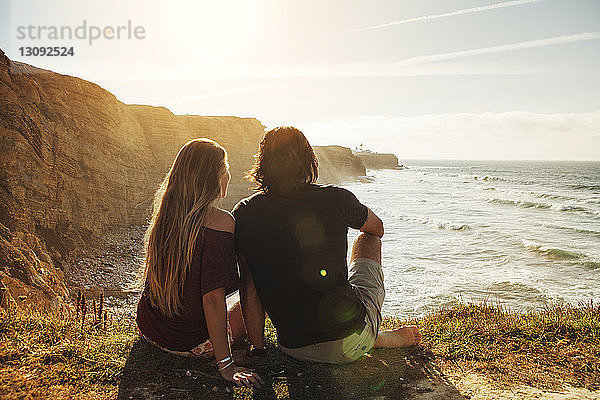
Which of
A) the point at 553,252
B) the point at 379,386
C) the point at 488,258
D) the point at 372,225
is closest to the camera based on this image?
the point at 379,386

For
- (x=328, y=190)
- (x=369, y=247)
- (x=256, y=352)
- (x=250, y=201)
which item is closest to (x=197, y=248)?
(x=250, y=201)

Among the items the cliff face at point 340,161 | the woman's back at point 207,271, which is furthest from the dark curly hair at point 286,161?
the cliff face at point 340,161

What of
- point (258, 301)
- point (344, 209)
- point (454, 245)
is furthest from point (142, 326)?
point (454, 245)

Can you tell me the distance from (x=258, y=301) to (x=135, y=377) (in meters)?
1.05

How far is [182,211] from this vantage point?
2.82 metres

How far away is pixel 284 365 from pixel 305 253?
1105 mm

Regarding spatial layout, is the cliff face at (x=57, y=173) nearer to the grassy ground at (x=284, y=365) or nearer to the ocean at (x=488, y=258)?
the grassy ground at (x=284, y=365)

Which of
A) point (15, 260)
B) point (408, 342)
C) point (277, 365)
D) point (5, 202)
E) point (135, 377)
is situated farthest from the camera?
point (5, 202)

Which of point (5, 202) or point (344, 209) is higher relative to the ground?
point (344, 209)

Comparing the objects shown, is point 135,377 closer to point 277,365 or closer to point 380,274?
point 277,365

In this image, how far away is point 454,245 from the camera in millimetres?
16750

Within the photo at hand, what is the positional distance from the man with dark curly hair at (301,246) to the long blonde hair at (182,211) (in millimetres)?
285

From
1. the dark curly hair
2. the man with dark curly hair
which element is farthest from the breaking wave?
the dark curly hair

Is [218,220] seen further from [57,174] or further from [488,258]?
[57,174]
